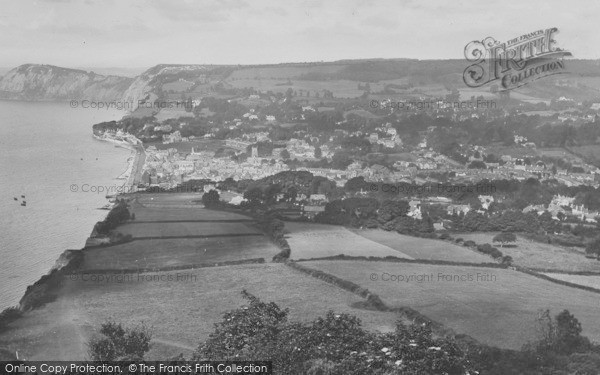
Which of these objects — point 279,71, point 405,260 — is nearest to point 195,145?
point 279,71

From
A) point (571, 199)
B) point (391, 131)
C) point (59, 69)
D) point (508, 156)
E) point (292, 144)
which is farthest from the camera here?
point (59, 69)

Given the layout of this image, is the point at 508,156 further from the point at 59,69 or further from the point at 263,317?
the point at 59,69

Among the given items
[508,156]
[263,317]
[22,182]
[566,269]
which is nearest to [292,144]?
[508,156]

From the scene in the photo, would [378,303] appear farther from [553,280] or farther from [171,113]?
[171,113]

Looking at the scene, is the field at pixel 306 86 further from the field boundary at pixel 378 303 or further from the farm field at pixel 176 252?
the field boundary at pixel 378 303

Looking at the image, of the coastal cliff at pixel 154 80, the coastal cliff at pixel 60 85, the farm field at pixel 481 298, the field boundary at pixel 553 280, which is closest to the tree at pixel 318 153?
the farm field at pixel 481 298
